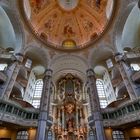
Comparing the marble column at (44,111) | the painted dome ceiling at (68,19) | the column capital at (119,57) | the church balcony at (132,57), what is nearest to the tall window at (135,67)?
the church balcony at (132,57)

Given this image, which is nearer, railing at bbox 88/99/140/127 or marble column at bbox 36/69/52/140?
railing at bbox 88/99/140/127

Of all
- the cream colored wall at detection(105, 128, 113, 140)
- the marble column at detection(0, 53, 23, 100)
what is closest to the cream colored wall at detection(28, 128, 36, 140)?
the marble column at detection(0, 53, 23, 100)

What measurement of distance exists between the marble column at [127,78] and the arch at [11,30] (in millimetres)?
13506

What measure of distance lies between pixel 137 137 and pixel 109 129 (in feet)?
10.4

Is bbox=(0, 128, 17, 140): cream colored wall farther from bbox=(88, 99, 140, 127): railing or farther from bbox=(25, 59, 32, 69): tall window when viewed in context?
bbox=(25, 59, 32, 69): tall window

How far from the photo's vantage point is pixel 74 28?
1042 inches

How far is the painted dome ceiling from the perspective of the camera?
2405 cm

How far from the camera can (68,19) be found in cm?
2658

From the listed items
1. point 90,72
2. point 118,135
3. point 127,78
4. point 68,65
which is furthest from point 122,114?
→ point 68,65

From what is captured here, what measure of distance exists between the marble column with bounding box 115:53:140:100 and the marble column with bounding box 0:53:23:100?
13.1m

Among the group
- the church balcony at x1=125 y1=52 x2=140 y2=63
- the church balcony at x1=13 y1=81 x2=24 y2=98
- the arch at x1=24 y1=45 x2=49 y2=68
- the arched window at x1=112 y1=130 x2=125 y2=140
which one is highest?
the arch at x1=24 y1=45 x2=49 y2=68

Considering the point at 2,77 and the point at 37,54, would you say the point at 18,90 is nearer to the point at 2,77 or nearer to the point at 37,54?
the point at 2,77

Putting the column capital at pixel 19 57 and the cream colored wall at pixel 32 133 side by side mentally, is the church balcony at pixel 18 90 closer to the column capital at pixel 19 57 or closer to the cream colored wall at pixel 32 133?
the column capital at pixel 19 57

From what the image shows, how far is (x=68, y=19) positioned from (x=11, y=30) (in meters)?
10.8
